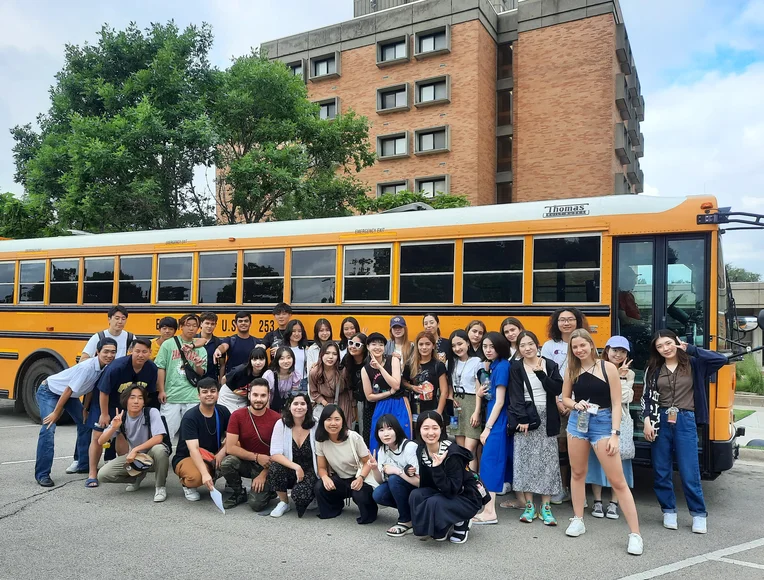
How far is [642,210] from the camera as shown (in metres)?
6.63

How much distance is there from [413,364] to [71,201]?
12.1 m

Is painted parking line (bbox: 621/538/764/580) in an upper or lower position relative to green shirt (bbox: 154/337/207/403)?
lower

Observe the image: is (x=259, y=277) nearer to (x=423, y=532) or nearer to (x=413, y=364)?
(x=413, y=364)

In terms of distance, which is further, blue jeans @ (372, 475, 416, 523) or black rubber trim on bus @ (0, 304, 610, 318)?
black rubber trim on bus @ (0, 304, 610, 318)

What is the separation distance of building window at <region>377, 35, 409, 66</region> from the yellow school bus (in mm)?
23943

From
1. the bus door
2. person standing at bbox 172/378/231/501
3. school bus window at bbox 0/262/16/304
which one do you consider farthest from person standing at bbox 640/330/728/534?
school bus window at bbox 0/262/16/304

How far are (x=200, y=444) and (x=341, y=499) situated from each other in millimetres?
1429

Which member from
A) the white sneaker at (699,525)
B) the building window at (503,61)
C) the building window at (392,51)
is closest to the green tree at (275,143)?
the white sneaker at (699,525)

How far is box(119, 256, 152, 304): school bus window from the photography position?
9.98 m

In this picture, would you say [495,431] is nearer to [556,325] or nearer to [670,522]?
[556,325]

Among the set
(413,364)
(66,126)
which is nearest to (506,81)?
(66,126)

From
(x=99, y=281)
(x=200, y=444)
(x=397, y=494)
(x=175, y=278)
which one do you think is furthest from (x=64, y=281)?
(x=397, y=494)

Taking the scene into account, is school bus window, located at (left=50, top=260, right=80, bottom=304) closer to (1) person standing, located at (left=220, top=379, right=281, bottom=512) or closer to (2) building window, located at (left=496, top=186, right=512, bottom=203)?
(1) person standing, located at (left=220, top=379, right=281, bottom=512)

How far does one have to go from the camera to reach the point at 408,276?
786cm
